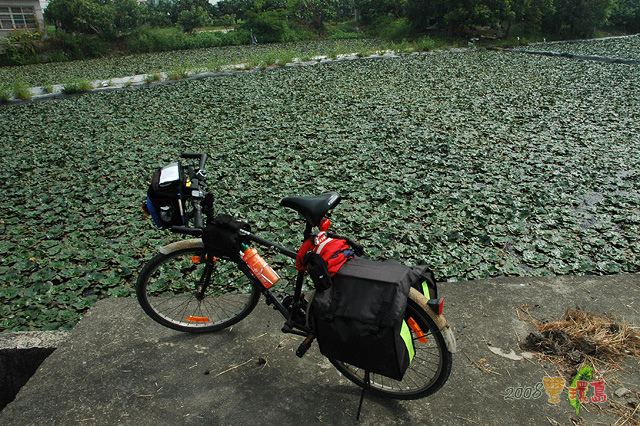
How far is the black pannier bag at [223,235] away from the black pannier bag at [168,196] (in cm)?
17

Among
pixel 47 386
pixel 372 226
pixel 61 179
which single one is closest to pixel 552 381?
pixel 372 226

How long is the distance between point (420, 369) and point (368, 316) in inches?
22.6

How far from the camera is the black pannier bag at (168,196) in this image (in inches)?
86.7

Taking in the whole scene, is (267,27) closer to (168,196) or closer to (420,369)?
(168,196)

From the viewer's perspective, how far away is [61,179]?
5.58 meters

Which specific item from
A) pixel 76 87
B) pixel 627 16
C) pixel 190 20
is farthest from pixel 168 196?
pixel 627 16

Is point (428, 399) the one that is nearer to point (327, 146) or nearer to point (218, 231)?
point (218, 231)

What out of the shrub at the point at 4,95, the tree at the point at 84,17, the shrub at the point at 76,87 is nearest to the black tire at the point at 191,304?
the shrub at the point at 4,95

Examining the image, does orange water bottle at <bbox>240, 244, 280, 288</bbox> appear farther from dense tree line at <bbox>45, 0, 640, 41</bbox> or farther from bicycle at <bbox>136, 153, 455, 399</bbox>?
dense tree line at <bbox>45, 0, 640, 41</bbox>

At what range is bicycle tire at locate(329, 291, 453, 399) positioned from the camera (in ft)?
6.18

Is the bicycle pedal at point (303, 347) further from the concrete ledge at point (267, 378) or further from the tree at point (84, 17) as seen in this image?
the tree at point (84, 17)

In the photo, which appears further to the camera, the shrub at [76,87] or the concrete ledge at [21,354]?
the shrub at [76,87]

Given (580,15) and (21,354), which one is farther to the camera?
(580,15)

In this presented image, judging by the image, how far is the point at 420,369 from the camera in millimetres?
2090
